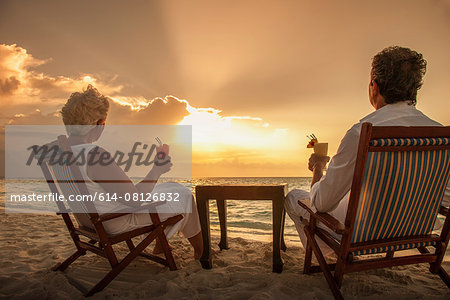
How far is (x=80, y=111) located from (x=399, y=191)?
2.60 m

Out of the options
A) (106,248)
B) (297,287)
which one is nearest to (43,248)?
(106,248)

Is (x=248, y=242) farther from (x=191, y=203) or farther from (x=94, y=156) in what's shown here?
(x=94, y=156)

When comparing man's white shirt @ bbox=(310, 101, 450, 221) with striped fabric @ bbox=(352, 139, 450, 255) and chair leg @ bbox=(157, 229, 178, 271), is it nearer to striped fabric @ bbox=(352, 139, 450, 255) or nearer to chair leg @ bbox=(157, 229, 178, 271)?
striped fabric @ bbox=(352, 139, 450, 255)

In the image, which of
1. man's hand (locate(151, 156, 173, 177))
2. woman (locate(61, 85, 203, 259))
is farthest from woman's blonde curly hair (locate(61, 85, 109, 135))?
man's hand (locate(151, 156, 173, 177))

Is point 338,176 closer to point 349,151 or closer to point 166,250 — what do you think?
point 349,151

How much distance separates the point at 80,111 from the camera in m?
2.41

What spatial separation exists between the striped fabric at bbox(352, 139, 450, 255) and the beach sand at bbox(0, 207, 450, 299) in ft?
2.39

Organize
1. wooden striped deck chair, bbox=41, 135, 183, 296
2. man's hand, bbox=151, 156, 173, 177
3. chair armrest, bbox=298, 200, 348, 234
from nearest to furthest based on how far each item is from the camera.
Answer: chair armrest, bbox=298, 200, 348, 234 → wooden striped deck chair, bbox=41, 135, 183, 296 → man's hand, bbox=151, 156, 173, 177

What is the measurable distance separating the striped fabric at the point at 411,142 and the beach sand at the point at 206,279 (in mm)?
1374

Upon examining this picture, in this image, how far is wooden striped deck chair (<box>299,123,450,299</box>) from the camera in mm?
1734

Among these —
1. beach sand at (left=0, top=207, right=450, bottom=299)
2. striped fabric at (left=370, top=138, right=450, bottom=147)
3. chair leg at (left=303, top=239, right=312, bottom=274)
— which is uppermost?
striped fabric at (left=370, top=138, right=450, bottom=147)

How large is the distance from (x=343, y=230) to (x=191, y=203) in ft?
5.24

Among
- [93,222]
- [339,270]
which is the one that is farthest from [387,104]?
[93,222]

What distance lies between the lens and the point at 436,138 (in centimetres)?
177
